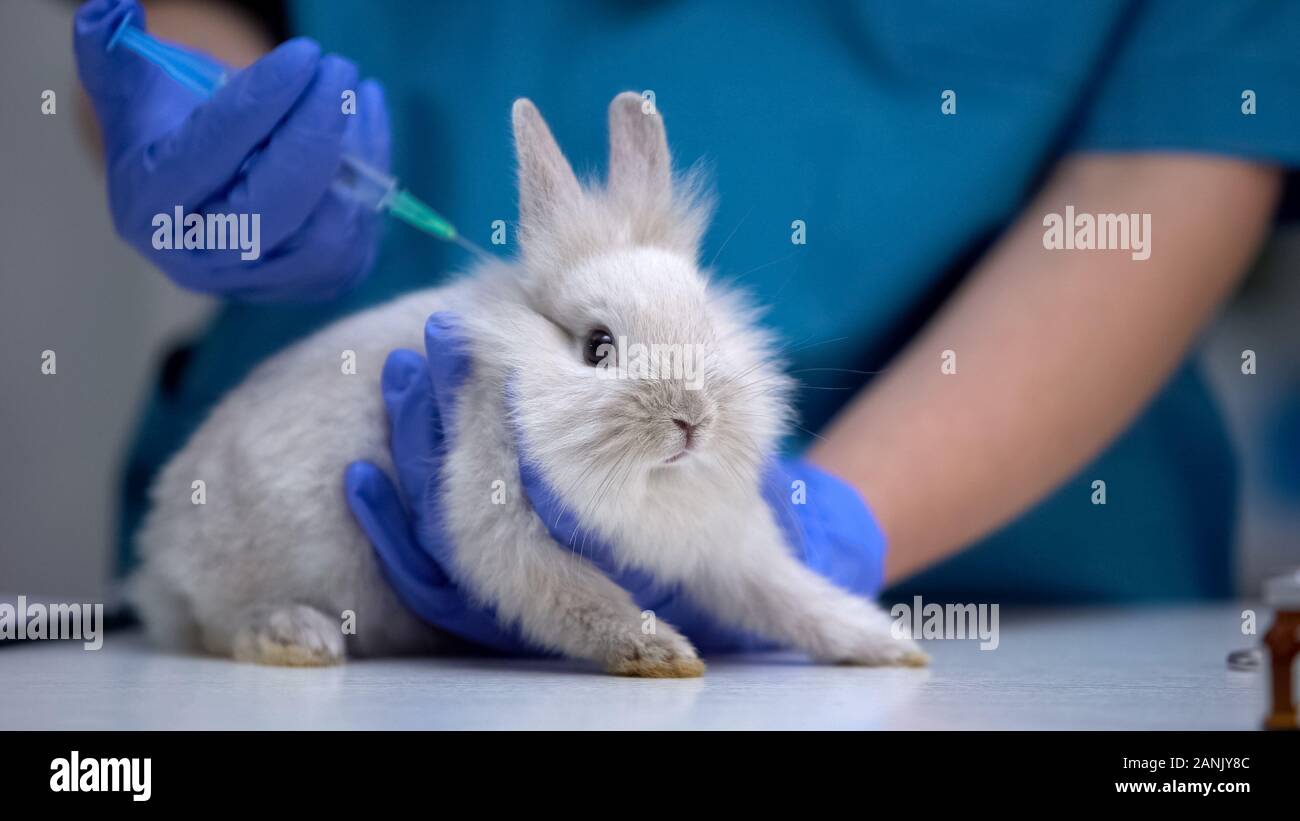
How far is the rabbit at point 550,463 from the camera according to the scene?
3.39ft

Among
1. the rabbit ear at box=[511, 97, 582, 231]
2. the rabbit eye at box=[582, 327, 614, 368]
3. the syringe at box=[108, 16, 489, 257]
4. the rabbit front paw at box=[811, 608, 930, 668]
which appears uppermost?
the syringe at box=[108, 16, 489, 257]

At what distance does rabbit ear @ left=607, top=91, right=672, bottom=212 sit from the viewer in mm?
1151

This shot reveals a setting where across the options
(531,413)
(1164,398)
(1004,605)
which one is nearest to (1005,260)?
(1164,398)

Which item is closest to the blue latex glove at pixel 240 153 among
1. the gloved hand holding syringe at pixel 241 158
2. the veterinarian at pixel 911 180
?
the gloved hand holding syringe at pixel 241 158

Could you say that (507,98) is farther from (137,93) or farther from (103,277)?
(103,277)

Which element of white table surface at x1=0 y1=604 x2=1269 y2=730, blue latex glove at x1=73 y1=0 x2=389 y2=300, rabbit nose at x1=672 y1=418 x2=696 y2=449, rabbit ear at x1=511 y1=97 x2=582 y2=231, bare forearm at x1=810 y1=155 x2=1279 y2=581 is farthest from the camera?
bare forearm at x1=810 y1=155 x2=1279 y2=581

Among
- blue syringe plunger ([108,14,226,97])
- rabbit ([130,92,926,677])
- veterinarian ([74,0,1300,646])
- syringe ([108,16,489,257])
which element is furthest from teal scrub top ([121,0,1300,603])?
rabbit ([130,92,926,677])

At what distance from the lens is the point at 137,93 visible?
4.57ft

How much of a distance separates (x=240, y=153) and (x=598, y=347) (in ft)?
1.74

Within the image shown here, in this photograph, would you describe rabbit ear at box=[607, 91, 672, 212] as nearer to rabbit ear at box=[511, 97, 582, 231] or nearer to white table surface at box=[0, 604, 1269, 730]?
rabbit ear at box=[511, 97, 582, 231]

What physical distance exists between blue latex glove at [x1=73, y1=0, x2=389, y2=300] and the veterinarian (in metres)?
0.14

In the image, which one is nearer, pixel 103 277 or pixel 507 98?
pixel 507 98

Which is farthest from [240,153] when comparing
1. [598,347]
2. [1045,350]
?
[1045,350]

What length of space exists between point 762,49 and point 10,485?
1.67 m
